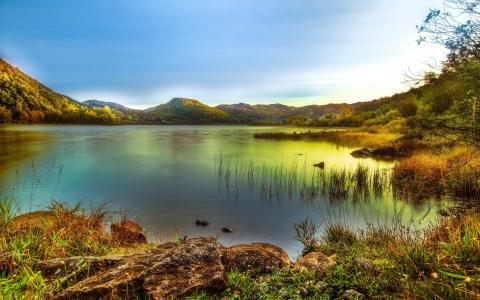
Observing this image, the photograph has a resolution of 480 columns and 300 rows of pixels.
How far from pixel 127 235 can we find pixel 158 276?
182 inches

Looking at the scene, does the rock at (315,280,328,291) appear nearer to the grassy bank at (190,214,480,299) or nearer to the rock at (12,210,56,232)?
the grassy bank at (190,214,480,299)

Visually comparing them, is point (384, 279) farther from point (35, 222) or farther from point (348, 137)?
point (348, 137)

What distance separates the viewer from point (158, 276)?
447 centimetres

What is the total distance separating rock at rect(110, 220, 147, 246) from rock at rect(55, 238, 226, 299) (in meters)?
3.48

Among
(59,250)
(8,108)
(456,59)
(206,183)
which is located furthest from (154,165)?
(8,108)

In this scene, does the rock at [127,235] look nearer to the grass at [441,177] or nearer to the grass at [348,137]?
the grass at [441,177]

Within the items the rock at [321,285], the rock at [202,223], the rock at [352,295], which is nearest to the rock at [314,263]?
the rock at [321,285]

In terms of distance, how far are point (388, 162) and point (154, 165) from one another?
21234 mm

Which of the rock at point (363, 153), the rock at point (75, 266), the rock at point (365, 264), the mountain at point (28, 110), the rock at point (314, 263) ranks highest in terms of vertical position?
the mountain at point (28, 110)

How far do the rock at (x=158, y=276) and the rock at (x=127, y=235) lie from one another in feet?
11.4

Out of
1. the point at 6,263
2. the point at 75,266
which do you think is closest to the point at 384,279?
the point at 75,266

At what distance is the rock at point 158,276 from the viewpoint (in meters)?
4.14

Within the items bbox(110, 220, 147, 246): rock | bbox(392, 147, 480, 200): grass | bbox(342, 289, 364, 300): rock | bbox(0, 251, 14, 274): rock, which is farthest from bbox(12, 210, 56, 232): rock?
bbox(392, 147, 480, 200): grass

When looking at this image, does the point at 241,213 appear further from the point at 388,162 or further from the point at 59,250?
the point at 388,162
